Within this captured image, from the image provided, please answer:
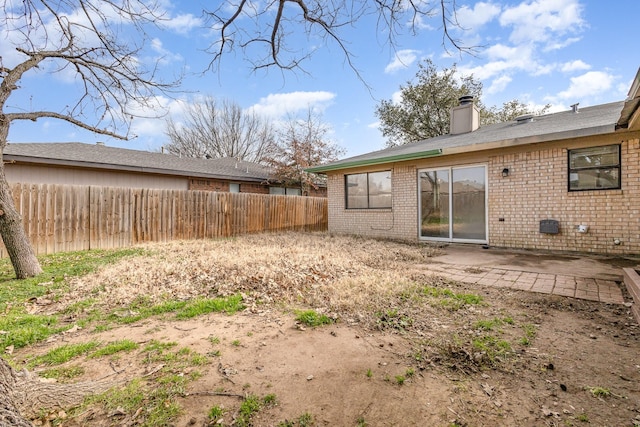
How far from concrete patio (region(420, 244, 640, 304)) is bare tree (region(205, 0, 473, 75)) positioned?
3.29m

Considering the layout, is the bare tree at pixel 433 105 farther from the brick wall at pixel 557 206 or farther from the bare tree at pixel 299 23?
the bare tree at pixel 299 23

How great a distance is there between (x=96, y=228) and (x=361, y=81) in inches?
314

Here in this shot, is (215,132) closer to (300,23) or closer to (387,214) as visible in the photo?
(387,214)

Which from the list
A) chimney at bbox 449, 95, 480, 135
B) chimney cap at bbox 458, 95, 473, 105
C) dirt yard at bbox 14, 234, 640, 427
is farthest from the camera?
chimney cap at bbox 458, 95, 473, 105

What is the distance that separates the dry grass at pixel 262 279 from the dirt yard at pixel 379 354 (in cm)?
4

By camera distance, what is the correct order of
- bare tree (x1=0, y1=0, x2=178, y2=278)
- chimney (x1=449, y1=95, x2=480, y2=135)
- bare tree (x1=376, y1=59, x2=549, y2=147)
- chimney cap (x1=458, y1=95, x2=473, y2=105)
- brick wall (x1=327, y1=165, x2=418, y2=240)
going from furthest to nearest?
bare tree (x1=376, y1=59, x2=549, y2=147), chimney cap (x1=458, y1=95, x2=473, y2=105), chimney (x1=449, y1=95, x2=480, y2=135), brick wall (x1=327, y1=165, x2=418, y2=240), bare tree (x1=0, y1=0, x2=178, y2=278)

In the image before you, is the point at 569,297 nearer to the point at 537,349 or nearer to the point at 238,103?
the point at 537,349

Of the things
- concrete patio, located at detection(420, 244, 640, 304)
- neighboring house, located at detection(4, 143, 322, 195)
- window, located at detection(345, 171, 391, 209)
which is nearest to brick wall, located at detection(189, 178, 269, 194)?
neighboring house, located at detection(4, 143, 322, 195)

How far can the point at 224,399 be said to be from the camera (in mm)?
1864

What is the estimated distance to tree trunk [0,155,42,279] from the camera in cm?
470

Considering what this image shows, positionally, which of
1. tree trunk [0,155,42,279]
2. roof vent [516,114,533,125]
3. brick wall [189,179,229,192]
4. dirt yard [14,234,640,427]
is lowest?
dirt yard [14,234,640,427]

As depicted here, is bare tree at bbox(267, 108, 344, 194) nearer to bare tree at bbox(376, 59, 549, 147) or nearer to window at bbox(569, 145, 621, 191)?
bare tree at bbox(376, 59, 549, 147)

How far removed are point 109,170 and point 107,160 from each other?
345mm

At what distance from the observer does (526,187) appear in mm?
7141
